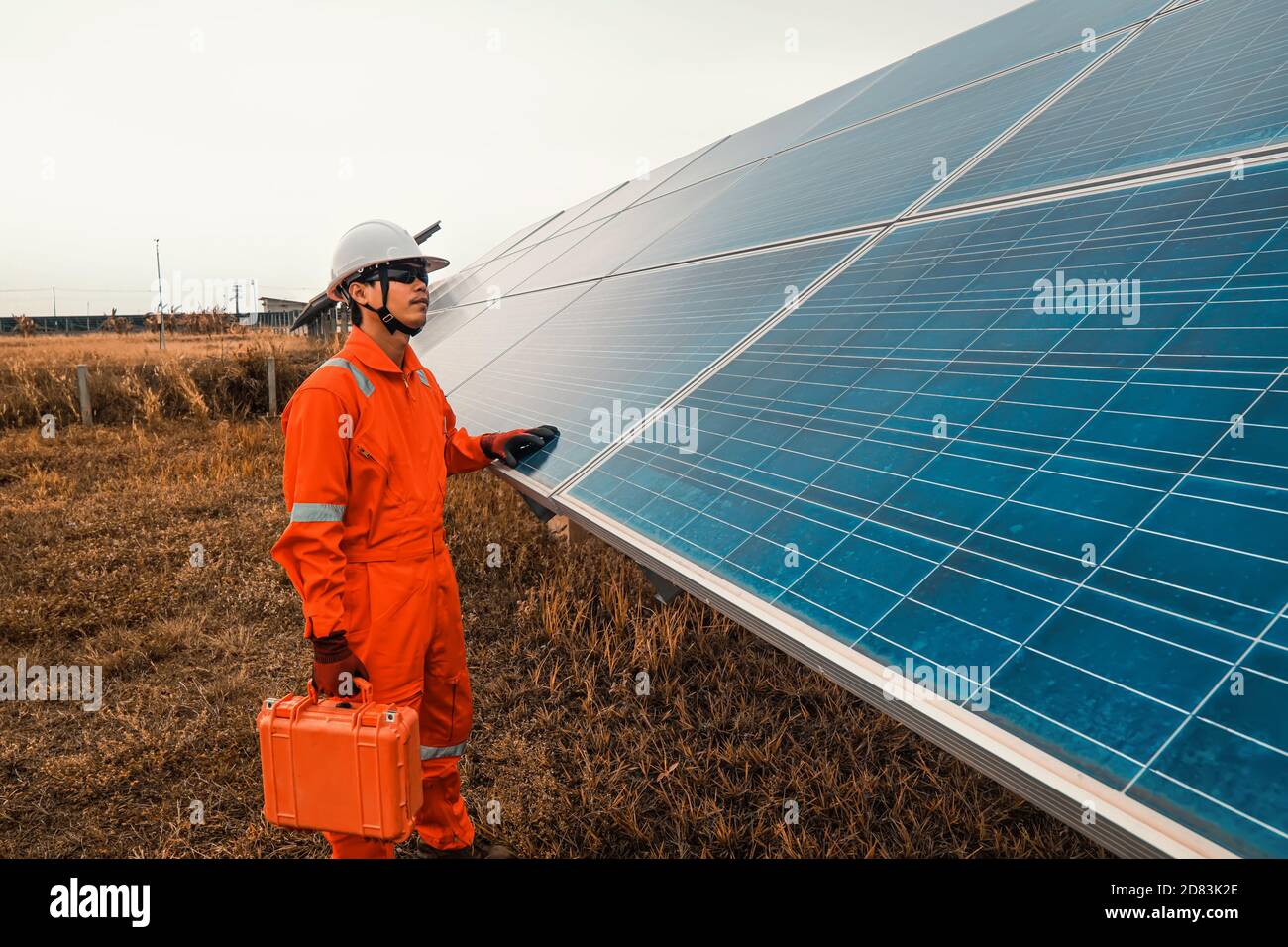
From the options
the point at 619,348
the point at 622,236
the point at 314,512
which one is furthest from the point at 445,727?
the point at 622,236

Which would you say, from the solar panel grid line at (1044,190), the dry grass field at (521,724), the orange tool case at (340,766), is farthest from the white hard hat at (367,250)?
the solar panel grid line at (1044,190)

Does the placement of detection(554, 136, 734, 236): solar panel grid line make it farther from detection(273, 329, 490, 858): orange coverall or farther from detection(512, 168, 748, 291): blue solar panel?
detection(273, 329, 490, 858): orange coverall

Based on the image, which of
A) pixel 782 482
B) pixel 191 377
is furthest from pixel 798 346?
pixel 191 377

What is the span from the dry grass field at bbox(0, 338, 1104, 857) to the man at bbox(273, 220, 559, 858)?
0.60 meters

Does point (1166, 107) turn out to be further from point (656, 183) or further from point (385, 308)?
point (656, 183)

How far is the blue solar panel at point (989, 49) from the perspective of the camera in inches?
225

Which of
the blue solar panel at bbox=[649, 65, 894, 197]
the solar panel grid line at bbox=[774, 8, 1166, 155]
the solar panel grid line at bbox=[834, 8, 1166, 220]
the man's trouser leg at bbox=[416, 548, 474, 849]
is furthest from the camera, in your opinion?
the blue solar panel at bbox=[649, 65, 894, 197]

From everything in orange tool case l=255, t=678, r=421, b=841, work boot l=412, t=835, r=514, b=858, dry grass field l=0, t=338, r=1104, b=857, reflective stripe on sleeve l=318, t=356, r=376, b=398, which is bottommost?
work boot l=412, t=835, r=514, b=858

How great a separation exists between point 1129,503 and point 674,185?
1005 centimetres

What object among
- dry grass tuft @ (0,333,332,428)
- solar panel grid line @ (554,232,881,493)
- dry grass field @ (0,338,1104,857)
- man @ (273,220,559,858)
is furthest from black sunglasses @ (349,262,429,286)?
dry grass tuft @ (0,333,332,428)

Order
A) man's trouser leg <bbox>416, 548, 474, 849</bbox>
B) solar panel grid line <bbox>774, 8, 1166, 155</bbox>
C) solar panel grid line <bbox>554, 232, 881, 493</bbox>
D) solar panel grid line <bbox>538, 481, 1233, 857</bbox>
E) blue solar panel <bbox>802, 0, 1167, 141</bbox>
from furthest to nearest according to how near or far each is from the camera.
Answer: blue solar panel <bbox>802, 0, 1167, 141</bbox> → solar panel grid line <bbox>774, 8, 1166, 155</bbox> → solar panel grid line <bbox>554, 232, 881, 493</bbox> → man's trouser leg <bbox>416, 548, 474, 849</bbox> → solar panel grid line <bbox>538, 481, 1233, 857</bbox>

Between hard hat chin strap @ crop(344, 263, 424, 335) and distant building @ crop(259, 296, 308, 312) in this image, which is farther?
distant building @ crop(259, 296, 308, 312)

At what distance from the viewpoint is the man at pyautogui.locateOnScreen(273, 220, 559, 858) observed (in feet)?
9.32

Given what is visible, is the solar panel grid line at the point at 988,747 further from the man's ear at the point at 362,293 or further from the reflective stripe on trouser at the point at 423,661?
the man's ear at the point at 362,293
